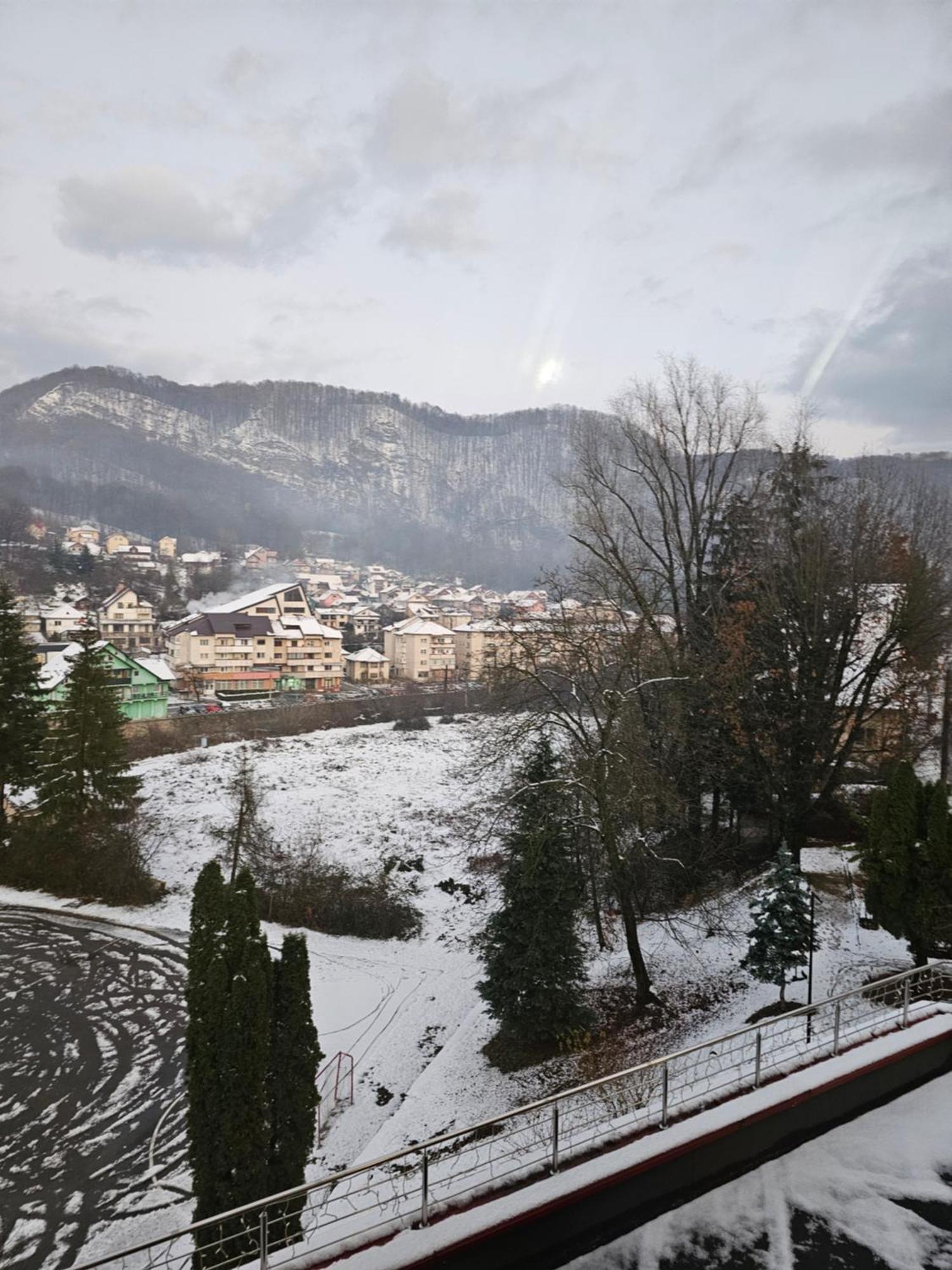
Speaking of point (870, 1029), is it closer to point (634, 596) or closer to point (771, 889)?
point (771, 889)

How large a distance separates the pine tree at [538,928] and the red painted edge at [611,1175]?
622 centimetres

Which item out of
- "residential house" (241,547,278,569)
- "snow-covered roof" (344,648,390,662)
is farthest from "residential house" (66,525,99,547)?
"snow-covered roof" (344,648,390,662)

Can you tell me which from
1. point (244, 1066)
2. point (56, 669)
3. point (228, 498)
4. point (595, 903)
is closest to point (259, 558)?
point (228, 498)

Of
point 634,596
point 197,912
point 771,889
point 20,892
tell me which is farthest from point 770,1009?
point 20,892

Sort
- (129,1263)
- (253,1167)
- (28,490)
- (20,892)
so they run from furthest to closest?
(28,490), (20,892), (129,1263), (253,1167)

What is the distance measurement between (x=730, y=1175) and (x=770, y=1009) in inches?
303

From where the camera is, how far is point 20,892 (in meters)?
18.1

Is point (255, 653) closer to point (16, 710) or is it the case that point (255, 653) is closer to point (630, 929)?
point (16, 710)

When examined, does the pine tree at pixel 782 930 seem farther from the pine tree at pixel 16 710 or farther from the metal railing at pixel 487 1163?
the pine tree at pixel 16 710

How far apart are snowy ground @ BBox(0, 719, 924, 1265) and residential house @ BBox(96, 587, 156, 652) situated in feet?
116

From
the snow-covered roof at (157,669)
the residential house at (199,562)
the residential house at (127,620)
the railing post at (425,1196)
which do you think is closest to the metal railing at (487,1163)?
the railing post at (425,1196)

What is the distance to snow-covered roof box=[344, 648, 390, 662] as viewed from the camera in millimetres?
54844

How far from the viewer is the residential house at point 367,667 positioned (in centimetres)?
5500

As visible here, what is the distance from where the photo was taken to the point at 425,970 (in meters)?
14.8
